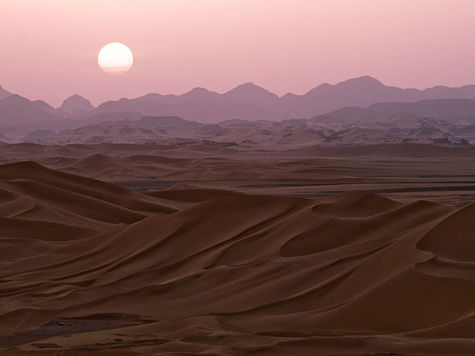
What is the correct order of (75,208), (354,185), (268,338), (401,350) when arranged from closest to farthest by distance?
(401,350)
(268,338)
(75,208)
(354,185)

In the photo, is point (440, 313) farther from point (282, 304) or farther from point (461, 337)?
point (282, 304)

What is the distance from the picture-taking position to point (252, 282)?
9.93m

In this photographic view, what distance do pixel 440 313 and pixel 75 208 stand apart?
12700 mm

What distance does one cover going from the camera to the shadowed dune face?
288 inches

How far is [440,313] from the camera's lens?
7.72 meters

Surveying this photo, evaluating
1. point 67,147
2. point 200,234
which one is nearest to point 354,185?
point 200,234

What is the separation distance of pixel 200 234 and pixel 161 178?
98.3 ft

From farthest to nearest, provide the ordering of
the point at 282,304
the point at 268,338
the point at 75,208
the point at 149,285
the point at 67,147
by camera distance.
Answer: the point at 67,147, the point at 75,208, the point at 149,285, the point at 282,304, the point at 268,338

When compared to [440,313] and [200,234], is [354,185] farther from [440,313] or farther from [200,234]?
[440,313]

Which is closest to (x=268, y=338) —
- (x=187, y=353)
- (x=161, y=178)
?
(x=187, y=353)

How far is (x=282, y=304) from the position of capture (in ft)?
29.2

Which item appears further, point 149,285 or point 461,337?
point 149,285

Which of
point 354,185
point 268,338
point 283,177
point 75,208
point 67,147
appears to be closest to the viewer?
point 268,338

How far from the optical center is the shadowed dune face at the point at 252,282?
288 inches
